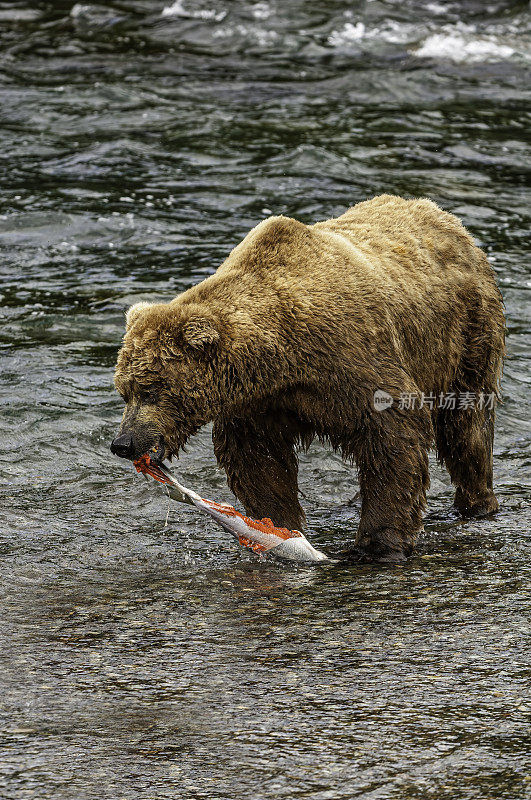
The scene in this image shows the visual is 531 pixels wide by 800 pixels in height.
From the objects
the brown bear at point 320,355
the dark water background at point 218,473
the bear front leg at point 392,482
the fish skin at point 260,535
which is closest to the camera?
Result: the dark water background at point 218,473

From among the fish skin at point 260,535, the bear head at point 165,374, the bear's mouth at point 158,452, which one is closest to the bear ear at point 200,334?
the bear head at point 165,374

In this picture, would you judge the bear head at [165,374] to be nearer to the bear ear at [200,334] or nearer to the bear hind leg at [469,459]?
the bear ear at [200,334]

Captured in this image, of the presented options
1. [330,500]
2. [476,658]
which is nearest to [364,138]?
[330,500]

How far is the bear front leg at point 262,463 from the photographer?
21.5 feet

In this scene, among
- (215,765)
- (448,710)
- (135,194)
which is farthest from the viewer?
(135,194)

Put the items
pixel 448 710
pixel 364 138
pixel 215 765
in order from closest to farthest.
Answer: pixel 215 765, pixel 448 710, pixel 364 138

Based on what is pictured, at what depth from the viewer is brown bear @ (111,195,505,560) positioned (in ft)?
19.5

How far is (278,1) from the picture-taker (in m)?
20.4

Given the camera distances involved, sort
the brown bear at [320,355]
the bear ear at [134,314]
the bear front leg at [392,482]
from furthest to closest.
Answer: the bear front leg at [392,482] < the bear ear at [134,314] < the brown bear at [320,355]

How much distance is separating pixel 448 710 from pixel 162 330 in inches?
92.5

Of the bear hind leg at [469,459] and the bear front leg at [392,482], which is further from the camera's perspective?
the bear hind leg at [469,459]

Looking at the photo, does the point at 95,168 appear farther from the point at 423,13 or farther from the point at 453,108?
the point at 423,13

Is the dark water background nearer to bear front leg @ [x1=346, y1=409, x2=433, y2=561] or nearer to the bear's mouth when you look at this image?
bear front leg @ [x1=346, y1=409, x2=433, y2=561]

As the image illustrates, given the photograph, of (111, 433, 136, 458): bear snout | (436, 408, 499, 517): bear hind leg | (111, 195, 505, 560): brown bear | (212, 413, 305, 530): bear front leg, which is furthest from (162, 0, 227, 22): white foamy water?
(111, 433, 136, 458): bear snout
